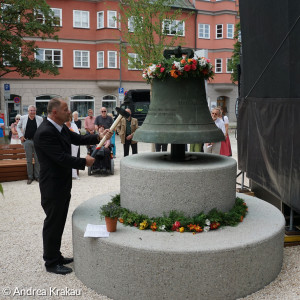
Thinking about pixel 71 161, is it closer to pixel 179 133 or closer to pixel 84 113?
pixel 179 133

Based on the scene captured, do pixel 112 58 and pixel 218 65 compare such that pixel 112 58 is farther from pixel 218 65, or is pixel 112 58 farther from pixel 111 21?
pixel 218 65

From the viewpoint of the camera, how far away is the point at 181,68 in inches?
206

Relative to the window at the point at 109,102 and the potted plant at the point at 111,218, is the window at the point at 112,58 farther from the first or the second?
the potted plant at the point at 111,218

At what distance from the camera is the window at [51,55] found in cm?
3366

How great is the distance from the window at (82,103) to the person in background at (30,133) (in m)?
23.6

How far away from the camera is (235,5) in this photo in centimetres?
4119

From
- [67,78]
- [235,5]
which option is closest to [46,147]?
[67,78]

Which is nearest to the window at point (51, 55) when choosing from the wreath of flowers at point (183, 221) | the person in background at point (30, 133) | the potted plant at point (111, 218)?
the person in background at point (30, 133)

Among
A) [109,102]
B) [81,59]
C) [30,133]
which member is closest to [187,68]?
[30,133]

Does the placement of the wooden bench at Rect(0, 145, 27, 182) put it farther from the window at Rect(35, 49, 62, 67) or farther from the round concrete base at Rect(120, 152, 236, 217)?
the window at Rect(35, 49, 62, 67)

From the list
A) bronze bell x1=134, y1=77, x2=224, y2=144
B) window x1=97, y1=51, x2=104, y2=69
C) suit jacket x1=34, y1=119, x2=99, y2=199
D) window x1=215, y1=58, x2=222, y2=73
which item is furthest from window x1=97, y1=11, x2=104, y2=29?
suit jacket x1=34, y1=119, x2=99, y2=199

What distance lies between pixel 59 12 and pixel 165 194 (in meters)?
32.5

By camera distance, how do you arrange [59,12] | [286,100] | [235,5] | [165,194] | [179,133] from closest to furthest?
[165,194], [179,133], [286,100], [59,12], [235,5]

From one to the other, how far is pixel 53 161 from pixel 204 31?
1522 inches
